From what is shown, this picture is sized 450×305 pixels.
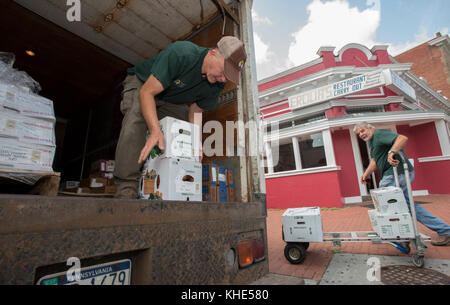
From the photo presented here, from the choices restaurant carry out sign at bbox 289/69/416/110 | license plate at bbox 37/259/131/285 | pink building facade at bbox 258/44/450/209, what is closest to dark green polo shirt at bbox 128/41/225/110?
license plate at bbox 37/259/131/285

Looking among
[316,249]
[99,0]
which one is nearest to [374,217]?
[316,249]

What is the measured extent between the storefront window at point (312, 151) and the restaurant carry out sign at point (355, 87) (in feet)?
6.70

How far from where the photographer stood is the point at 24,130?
2.01 metres

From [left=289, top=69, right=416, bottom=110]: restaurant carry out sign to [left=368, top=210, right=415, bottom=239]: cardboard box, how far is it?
10.1 m

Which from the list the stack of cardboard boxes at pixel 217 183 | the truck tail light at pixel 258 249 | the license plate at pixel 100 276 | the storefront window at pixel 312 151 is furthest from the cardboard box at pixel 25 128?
the storefront window at pixel 312 151

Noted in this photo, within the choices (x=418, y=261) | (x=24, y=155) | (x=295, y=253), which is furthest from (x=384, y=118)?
(x=24, y=155)

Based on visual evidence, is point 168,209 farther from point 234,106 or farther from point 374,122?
point 374,122

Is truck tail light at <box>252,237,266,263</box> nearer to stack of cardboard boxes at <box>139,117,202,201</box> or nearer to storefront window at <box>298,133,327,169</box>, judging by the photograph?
stack of cardboard boxes at <box>139,117,202,201</box>

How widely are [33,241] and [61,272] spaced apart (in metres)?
0.19

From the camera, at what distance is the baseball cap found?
7.33 feet

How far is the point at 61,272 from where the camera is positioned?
838 mm

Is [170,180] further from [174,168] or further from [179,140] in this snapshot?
[179,140]

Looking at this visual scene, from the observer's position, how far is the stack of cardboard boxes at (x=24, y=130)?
1877mm

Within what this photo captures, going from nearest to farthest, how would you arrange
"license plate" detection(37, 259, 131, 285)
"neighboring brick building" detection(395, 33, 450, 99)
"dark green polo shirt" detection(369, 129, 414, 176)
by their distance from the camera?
1. "license plate" detection(37, 259, 131, 285)
2. "dark green polo shirt" detection(369, 129, 414, 176)
3. "neighboring brick building" detection(395, 33, 450, 99)
